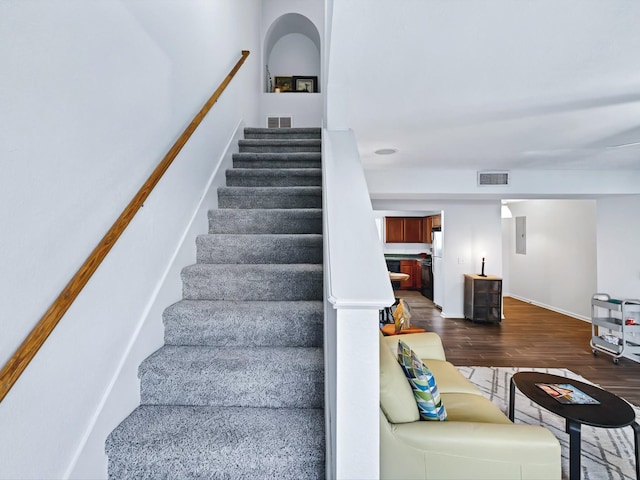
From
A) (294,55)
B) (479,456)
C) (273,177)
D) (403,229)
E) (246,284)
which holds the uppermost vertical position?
(294,55)

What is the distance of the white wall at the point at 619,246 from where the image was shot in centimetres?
434

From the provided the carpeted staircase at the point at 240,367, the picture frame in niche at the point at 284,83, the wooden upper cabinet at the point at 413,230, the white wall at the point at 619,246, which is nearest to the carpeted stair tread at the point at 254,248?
the carpeted staircase at the point at 240,367

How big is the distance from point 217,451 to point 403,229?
331 inches

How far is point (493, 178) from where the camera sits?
4.23 m

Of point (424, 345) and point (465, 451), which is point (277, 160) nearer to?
point (424, 345)

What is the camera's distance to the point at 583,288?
587 centimetres

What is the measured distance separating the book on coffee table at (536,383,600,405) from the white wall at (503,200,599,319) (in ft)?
15.4

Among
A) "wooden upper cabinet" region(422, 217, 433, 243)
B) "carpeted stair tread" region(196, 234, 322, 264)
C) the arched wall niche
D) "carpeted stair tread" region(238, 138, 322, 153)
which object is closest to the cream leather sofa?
"carpeted stair tread" region(196, 234, 322, 264)

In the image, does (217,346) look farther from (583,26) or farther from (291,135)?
(291,135)

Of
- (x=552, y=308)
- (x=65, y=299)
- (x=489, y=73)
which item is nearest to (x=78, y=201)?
(x=65, y=299)

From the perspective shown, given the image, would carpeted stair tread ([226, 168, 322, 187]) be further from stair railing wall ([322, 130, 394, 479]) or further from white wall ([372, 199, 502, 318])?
white wall ([372, 199, 502, 318])

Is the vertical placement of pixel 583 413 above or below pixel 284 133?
below

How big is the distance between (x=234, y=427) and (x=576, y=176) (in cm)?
517

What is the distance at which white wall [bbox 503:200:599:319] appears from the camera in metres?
5.80
